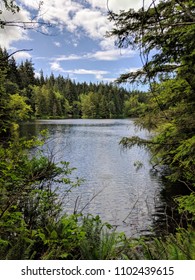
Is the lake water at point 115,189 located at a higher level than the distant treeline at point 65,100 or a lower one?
lower

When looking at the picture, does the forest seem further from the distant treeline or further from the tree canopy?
the distant treeline

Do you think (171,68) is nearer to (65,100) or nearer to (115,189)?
(115,189)

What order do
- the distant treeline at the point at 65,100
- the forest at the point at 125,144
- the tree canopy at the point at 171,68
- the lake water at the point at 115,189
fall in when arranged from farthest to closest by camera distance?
the distant treeline at the point at 65,100
the lake water at the point at 115,189
the tree canopy at the point at 171,68
the forest at the point at 125,144

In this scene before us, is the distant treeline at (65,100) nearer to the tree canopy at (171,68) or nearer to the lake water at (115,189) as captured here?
the lake water at (115,189)

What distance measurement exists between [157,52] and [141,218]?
705 cm

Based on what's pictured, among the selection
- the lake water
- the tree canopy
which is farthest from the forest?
the lake water

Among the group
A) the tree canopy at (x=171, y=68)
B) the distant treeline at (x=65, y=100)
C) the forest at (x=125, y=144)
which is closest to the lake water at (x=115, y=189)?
the forest at (x=125, y=144)

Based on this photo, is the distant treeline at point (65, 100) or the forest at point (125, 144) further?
the distant treeline at point (65, 100)

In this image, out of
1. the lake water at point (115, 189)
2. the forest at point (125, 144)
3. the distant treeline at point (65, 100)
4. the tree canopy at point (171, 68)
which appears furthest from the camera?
the distant treeline at point (65, 100)

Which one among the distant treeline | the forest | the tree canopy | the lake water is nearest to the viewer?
the forest

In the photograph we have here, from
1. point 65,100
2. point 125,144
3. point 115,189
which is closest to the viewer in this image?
point 125,144

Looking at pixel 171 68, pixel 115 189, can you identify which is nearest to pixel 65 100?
pixel 115 189
